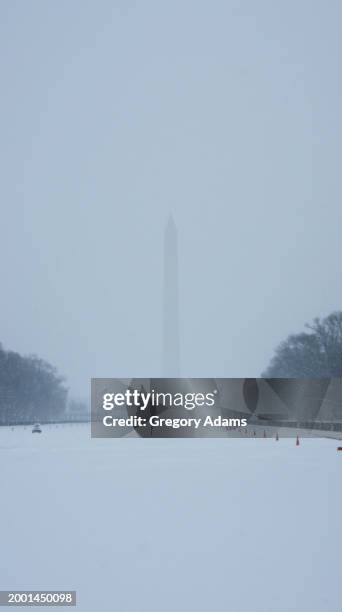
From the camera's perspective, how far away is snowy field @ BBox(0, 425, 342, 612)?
39.0 feet

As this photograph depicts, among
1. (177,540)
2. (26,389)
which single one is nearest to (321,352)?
(26,389)

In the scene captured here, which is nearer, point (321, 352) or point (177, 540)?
point (177, 540)

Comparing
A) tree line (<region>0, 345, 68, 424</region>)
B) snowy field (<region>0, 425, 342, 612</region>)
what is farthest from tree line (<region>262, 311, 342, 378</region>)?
snowy field (<region>0, 425, 342, 612</region>)

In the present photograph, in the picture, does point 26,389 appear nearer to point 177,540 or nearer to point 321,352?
point 321,352

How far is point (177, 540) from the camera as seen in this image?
53.8 ft

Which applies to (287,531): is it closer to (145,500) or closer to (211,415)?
(145,500)

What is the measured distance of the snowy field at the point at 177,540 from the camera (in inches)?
468

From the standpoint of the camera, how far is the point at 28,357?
192 metres

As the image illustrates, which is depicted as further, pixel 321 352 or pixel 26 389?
pixel 26 389

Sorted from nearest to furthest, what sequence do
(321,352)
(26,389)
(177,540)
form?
(177,540) < (321,352) < (26,389)

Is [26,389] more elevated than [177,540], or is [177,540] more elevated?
[26,389]

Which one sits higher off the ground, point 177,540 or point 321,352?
point 321,352

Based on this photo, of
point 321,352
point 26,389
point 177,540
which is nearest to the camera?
point 177,540

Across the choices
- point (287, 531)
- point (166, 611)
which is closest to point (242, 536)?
point (287, 531)
